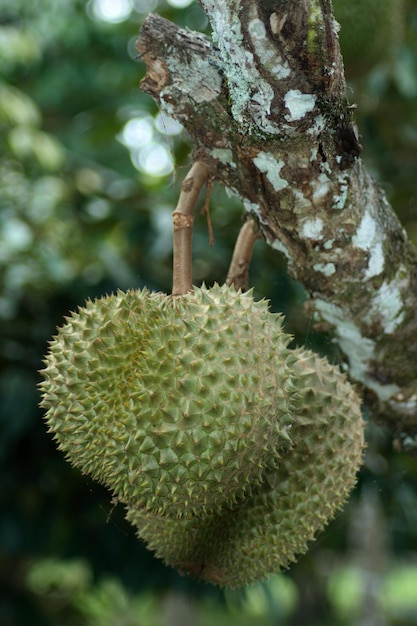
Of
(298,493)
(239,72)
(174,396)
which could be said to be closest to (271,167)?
(239,72)

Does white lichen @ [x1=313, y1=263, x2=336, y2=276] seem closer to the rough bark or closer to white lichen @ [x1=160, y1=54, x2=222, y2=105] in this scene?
the rough bark

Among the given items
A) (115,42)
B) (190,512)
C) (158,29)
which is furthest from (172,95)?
(115,42)

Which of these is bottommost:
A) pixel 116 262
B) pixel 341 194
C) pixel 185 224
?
pixel 185 224

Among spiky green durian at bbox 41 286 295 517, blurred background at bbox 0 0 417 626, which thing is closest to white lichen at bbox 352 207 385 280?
spiky green durian at bbox 41 286 295 517

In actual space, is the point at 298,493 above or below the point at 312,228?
below

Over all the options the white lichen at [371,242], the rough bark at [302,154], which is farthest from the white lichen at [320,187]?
the white lichen at [371,242]

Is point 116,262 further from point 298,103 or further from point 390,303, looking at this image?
point 298,103
